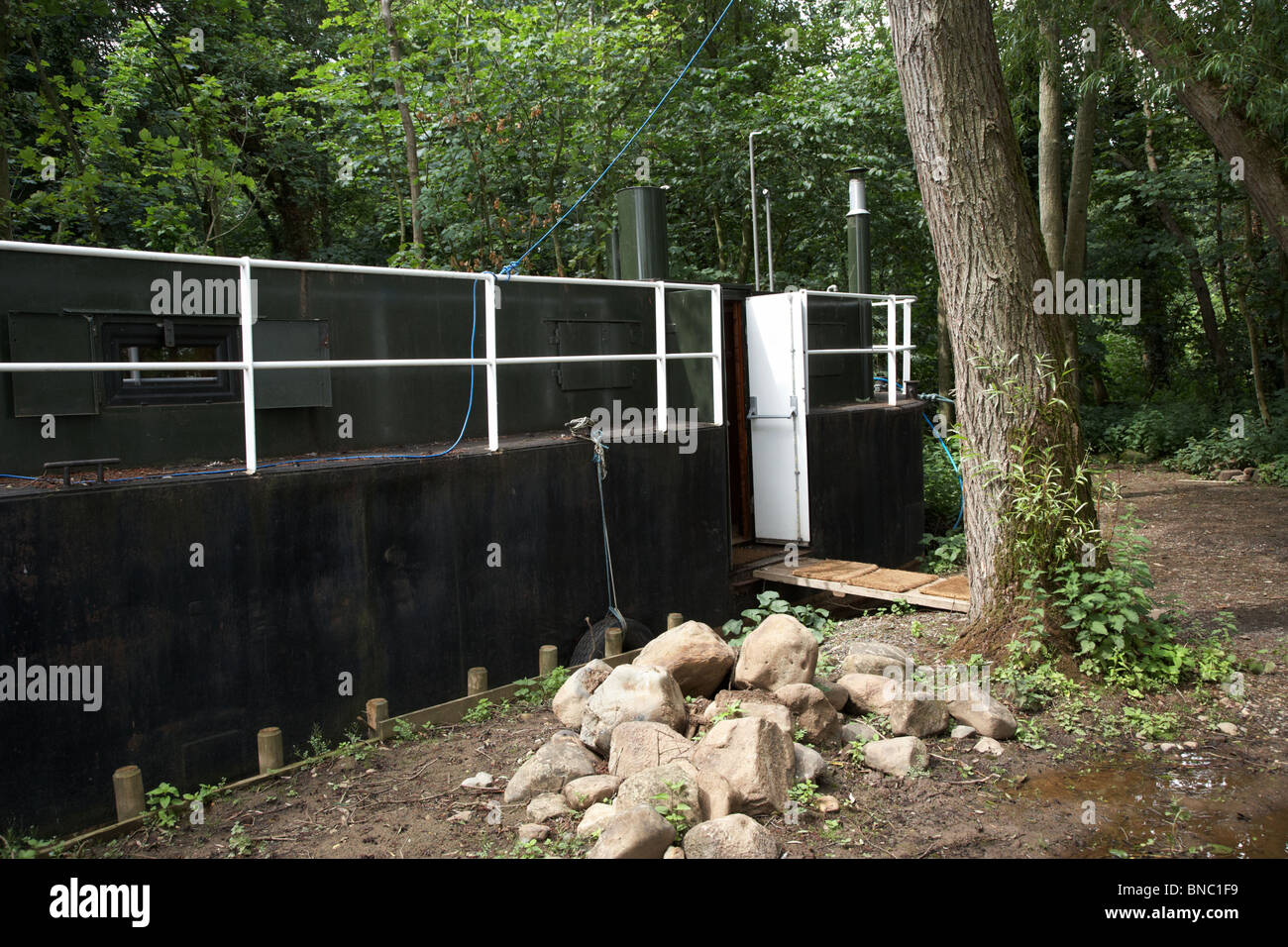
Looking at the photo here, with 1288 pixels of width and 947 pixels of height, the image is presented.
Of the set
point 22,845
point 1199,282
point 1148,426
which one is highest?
point 1199,282

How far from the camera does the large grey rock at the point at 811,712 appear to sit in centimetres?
460

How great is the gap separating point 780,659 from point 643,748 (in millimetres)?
1015

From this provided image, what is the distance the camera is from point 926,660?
5824 millimetres

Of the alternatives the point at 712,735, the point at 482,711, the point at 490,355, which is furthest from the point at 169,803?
the point at 490,355

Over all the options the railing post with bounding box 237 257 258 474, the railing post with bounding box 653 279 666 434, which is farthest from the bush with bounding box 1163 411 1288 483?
the railing post with bounding box 237 257 258 474

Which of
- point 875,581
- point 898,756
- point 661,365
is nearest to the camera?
point 898,756

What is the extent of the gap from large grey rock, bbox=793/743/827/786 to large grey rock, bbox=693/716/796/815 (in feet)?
0.17

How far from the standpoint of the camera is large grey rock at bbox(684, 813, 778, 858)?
344cm

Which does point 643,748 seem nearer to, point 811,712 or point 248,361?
point 811,712

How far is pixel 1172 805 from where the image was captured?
409cm

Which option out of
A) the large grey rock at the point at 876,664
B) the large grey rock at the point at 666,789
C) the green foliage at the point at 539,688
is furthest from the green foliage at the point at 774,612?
the large grey rock at the point at 666,789

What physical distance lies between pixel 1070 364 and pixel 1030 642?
165 cm

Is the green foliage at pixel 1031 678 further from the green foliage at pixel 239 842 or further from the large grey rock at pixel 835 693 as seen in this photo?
the green foliage at pixel 239 842

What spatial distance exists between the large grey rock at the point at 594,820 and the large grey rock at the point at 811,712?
1167 millimetres
